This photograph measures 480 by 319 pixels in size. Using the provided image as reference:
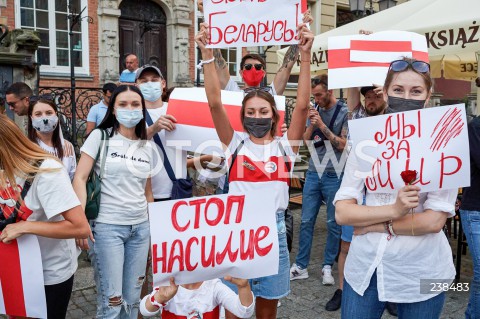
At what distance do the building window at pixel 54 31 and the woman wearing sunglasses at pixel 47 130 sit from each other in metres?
8.07

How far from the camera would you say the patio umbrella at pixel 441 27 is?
487 centimetres

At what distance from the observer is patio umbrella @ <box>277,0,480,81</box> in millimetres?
4871

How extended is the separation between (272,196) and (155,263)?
0.68 meters

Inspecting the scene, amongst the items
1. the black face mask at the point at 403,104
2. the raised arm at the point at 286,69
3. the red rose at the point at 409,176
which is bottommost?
the red rose at the point at 409,176

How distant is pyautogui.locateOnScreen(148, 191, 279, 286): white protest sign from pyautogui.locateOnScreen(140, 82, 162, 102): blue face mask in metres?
1.84

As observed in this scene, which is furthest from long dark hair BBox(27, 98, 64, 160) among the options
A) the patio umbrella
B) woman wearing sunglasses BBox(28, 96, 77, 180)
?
the patio umbrella

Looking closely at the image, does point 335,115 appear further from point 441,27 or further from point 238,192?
point 238,192

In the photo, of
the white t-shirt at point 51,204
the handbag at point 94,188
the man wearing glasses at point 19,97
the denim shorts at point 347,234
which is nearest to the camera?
the white t-shirt at point 51,204

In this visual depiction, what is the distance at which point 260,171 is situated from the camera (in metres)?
2.89

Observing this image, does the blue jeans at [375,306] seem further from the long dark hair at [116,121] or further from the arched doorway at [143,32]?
the arched doorway at [143,32]

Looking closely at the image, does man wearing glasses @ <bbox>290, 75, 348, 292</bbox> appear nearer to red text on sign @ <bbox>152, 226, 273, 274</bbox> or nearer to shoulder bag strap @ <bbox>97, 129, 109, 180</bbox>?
shoulder bag strap @ <bbox>97, 129, 109, 180</bbox>

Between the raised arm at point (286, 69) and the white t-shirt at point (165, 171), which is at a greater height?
the raised arm at point (286, 69)

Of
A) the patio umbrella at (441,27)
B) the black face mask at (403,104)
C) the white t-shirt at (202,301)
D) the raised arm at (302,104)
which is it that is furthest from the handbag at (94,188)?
the patio umbrella at (441,27)

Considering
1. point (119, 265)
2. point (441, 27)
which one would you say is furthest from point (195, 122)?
point (441, 27)
